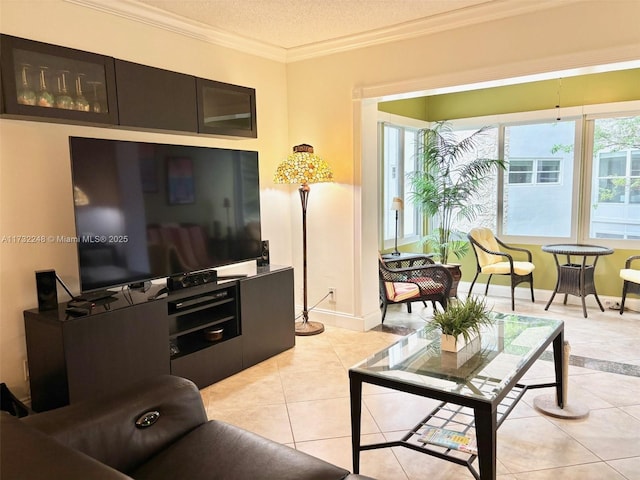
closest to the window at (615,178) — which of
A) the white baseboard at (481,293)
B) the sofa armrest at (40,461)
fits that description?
the white baseboard at (481,293)

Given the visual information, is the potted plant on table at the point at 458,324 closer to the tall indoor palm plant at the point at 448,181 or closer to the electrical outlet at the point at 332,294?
the electrical outlet at the point at 332,294

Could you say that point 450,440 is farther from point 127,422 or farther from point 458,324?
point 127,422

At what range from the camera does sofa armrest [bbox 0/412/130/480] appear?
3.85 ft

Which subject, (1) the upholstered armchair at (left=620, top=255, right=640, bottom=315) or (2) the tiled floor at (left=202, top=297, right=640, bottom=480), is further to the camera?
(1) the upholstered armchair at (left=620, top=255, right=640, bottom=315)

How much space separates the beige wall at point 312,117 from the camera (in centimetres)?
285

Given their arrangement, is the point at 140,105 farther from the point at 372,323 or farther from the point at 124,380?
the point at 372,323

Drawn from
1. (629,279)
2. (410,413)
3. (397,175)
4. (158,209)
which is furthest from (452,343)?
(397,175)

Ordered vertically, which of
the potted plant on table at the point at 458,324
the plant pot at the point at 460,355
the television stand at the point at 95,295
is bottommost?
the plant pot at the point at 460,355

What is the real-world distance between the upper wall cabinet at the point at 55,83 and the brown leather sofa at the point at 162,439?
171cm

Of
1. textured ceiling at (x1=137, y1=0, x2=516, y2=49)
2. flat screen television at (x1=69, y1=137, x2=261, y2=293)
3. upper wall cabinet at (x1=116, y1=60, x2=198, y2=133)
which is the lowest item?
flat screen television at (x1=69, y1=137, x2=261, y2=293)

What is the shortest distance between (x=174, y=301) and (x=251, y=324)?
696 mm

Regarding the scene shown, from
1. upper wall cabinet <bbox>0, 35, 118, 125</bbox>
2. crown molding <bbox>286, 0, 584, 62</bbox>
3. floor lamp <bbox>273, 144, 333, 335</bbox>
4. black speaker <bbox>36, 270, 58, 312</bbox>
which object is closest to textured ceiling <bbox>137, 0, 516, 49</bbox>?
crown molding <bbox>286, 0, 584, 62</bbox>

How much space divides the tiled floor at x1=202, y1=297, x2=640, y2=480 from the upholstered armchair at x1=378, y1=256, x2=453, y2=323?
1.55ft

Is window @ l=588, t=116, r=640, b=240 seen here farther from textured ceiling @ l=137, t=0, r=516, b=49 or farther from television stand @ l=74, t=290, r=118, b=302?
television stand @ l=74, t=290, r=118, b=302
